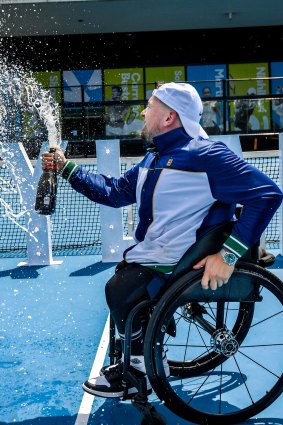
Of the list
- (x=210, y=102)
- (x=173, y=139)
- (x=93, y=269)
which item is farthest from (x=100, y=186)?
(x=210, y=102)

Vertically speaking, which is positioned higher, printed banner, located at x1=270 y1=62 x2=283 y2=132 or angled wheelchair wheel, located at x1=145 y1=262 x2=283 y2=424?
printed banner, located at x1=270 y1=62 x2=283 y2=132

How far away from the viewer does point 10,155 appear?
541 centimetres

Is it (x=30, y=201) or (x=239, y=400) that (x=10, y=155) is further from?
(x=239, y=400)

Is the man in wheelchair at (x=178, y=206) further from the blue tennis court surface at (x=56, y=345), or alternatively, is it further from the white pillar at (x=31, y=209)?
the white pillar at (x=31, y=209)

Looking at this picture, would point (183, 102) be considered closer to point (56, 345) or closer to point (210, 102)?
point (56, 345)

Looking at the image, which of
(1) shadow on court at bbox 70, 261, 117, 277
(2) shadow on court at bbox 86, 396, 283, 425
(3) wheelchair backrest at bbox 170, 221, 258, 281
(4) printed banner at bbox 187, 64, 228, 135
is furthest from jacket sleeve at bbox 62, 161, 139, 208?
(4) printed banner at bbox 187, 64, 228, 135

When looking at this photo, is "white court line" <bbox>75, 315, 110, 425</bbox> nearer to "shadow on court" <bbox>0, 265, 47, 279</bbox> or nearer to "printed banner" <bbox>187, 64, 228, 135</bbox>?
"shadow on court" <bbox>0, 265, 47, 279</bbox>

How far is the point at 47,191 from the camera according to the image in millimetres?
2865

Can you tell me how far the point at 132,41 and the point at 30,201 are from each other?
53.2 feet

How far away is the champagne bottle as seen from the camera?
2.86 metres

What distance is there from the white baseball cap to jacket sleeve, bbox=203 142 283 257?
0.26 metres

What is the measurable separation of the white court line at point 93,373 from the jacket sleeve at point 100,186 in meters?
0.92

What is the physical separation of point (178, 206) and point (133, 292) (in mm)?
420

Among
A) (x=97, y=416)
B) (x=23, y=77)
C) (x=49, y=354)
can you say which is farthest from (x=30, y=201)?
(x=23, y=77)
